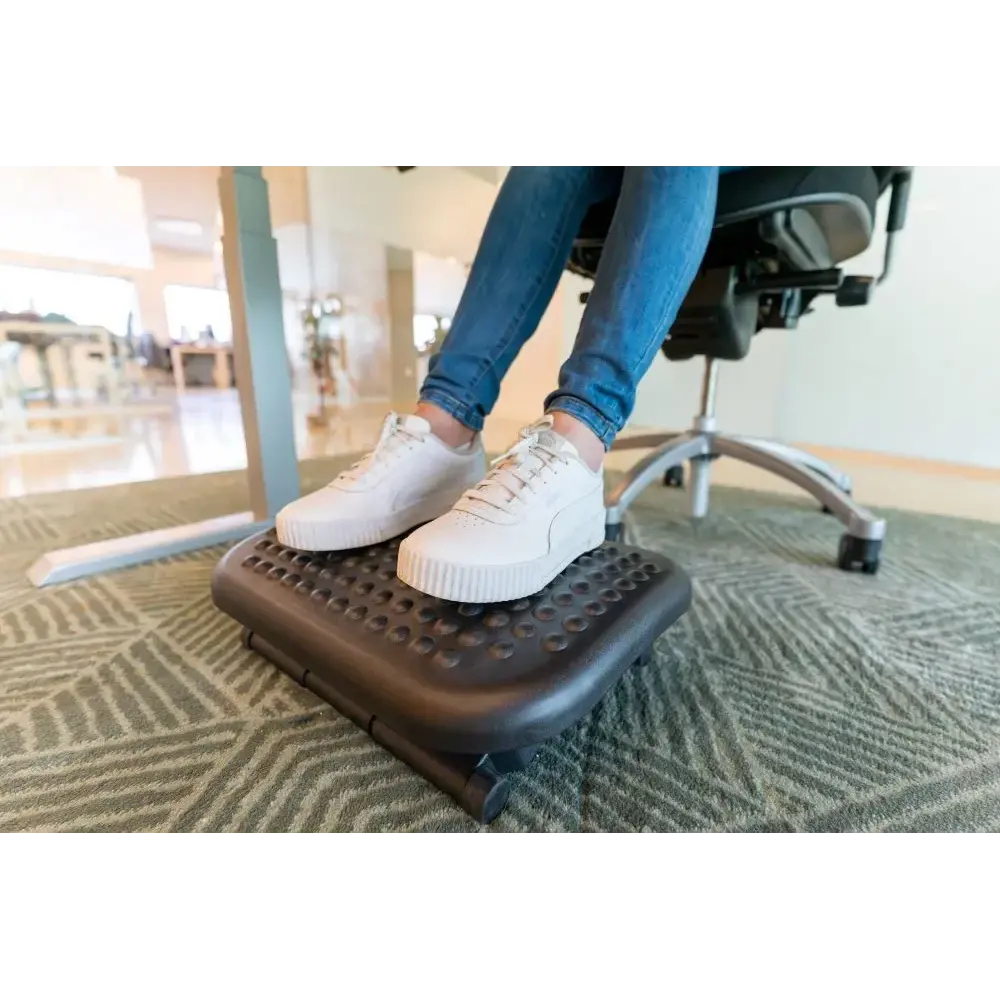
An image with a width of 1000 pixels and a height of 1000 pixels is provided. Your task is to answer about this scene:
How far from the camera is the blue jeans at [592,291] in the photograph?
51 cm

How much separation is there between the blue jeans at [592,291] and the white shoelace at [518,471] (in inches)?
2.2

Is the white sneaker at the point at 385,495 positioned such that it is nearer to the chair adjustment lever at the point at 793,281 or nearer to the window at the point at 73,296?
the chair adjustment lever at the point at 793,281

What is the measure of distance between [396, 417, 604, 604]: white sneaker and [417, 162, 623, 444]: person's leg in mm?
119

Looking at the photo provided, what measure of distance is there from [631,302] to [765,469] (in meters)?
0.59

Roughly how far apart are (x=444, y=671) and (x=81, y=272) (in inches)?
102

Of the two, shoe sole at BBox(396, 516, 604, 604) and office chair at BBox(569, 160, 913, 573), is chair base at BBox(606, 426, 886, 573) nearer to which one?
office chair at BBox(569, 160, 913, 573)

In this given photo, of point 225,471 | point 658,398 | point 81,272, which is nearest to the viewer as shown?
point 225,471

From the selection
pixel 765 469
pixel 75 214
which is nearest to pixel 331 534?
pixel 765 469

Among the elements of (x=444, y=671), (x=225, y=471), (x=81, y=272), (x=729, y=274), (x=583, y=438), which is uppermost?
(x=81, y=272)

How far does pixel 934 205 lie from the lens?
1.34 metres

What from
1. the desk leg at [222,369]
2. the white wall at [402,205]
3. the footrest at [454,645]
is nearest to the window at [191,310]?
the desk leg at [222,369]

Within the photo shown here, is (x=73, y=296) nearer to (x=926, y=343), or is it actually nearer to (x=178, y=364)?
(x=178, y=364)
